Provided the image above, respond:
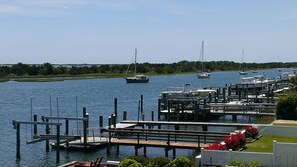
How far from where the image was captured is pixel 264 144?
30.8 metres

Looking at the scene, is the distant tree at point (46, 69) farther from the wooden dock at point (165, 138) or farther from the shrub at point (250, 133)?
the shrub at point (250, 133)

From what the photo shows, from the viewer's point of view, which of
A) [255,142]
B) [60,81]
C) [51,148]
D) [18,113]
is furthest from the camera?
[60,81]

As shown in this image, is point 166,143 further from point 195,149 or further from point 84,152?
point 84,152

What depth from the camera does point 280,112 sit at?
145ft

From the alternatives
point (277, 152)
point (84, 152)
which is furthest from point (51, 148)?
point (277, 152)

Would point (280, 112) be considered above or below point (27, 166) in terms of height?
above

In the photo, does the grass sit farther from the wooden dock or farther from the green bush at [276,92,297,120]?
the green bush at [276,92,297,120]

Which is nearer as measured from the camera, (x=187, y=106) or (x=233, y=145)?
(x=233, y=145)

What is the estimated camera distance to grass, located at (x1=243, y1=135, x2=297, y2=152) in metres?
29.1

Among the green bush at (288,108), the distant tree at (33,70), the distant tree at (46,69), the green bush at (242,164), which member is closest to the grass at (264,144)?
the green bush at (242,164)

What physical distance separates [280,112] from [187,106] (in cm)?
1920

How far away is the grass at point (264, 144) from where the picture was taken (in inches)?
1146

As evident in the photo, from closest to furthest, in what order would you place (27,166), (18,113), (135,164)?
1. (135,164)
2. (27,166)
3. (18,113)

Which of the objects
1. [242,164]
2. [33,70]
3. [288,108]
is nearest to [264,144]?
[242,164]
